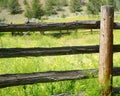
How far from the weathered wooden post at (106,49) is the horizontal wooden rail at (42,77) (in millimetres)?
189

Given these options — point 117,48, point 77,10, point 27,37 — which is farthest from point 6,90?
point 77,10

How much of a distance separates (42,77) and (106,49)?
1.15m

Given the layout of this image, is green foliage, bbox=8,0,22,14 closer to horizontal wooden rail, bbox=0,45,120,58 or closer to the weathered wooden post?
horizontal wooden rail, bbox=0,45,120,58

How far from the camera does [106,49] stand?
5.56 meters

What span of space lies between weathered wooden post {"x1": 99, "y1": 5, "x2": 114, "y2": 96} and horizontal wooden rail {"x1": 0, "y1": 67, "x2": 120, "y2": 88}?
0.62 ft

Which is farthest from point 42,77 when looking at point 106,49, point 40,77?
point 106,49

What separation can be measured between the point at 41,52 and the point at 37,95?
961 millimetres

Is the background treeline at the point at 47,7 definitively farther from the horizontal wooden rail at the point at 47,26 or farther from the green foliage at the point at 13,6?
the horizontal wooden rail at the point at 47,26

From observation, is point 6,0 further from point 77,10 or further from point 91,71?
point 91,71

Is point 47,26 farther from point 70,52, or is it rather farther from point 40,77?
point 40,77

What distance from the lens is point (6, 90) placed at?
21.1ft

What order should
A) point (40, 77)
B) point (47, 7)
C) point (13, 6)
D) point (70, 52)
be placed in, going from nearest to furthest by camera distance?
1. point (40, 77)
2. point (70, 52)
3. point (47, 7)
4. point (13, 6)

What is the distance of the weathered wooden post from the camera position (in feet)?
18.1

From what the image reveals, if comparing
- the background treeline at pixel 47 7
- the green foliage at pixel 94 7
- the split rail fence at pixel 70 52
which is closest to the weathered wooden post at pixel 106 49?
the split rail fence at pixel 70 52
